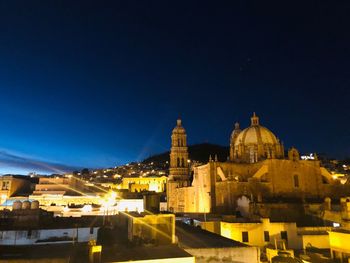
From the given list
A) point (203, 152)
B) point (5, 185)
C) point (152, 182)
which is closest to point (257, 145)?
point (5, 185)

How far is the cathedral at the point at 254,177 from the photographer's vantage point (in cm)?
3838

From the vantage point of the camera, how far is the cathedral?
1511 inches

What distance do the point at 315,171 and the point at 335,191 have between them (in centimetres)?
389

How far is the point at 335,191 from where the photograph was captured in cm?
4184

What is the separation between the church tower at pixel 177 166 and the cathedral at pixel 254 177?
1814 millimetres

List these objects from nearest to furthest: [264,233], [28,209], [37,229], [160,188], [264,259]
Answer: [37,229], [28,209], [264,259], [264,233], [160,188]

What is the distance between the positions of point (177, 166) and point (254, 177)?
18.0 m

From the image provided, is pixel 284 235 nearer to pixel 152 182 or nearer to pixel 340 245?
pixel 340 245

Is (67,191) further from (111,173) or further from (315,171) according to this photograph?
(111,173)

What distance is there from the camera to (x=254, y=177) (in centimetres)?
3984

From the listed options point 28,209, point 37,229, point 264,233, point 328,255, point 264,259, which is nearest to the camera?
point 37,229

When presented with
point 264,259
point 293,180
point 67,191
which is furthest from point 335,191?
point 67,191

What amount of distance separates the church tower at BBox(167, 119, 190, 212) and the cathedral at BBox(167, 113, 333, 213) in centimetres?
181

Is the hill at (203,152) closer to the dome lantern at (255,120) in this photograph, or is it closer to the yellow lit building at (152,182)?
the yellow lit building at (152,182)
